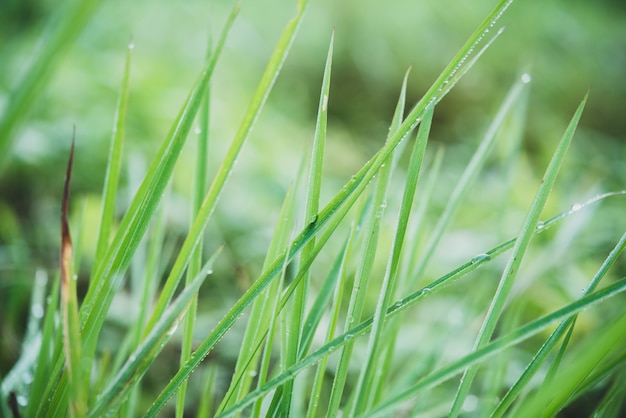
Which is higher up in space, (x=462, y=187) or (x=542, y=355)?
(x=462, y=187)

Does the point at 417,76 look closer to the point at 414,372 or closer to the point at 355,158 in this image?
the point at 355,158

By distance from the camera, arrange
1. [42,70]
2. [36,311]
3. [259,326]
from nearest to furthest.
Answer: [42,70] → [259,326] → [36,311]

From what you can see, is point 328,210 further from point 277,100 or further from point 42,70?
point 277,100

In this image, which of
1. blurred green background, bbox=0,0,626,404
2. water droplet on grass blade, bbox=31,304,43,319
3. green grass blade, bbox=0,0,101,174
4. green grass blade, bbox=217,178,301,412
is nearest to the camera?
green grass blade, bbox=0,0,101,174

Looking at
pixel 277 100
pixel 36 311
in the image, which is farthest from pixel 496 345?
pixel 277 100

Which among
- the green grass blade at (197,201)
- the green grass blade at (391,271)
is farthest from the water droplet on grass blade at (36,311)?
the green grass blade at (391,271)

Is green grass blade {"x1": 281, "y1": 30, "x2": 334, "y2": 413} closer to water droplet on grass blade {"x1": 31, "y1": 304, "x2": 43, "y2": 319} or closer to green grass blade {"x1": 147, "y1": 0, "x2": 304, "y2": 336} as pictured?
green grass blade {"x1": 147, "y1": 0, "x2": 304, "y2": 336}

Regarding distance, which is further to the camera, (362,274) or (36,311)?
(36,311)

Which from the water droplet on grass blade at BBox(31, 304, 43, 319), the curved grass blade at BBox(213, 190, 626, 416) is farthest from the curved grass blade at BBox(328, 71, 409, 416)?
the water droplet on grass blade at BBox(31, 304, 43, 319)
